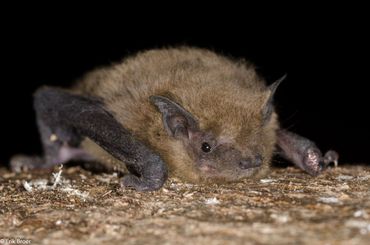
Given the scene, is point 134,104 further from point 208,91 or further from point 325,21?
point 325,21

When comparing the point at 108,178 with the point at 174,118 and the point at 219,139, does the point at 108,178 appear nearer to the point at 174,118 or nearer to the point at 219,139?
the point at 174,118

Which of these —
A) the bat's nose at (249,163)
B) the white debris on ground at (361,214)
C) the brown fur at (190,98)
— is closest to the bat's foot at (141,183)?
the brown fur at (190,98)

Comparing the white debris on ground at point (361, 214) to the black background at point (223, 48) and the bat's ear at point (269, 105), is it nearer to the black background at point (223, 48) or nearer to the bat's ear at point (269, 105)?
the bat's ear at point (269, 105)

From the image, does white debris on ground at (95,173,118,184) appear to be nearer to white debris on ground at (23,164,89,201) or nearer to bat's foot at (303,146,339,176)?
white debris on ground at (23,164,89,201)

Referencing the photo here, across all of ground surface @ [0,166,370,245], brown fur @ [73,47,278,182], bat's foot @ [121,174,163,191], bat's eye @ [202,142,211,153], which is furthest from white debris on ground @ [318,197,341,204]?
bat's foot @ [121,174,163,191]

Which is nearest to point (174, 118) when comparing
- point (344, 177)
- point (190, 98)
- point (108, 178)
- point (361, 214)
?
point (190, 98)

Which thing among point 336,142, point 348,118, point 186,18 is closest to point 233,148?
point 336,142
